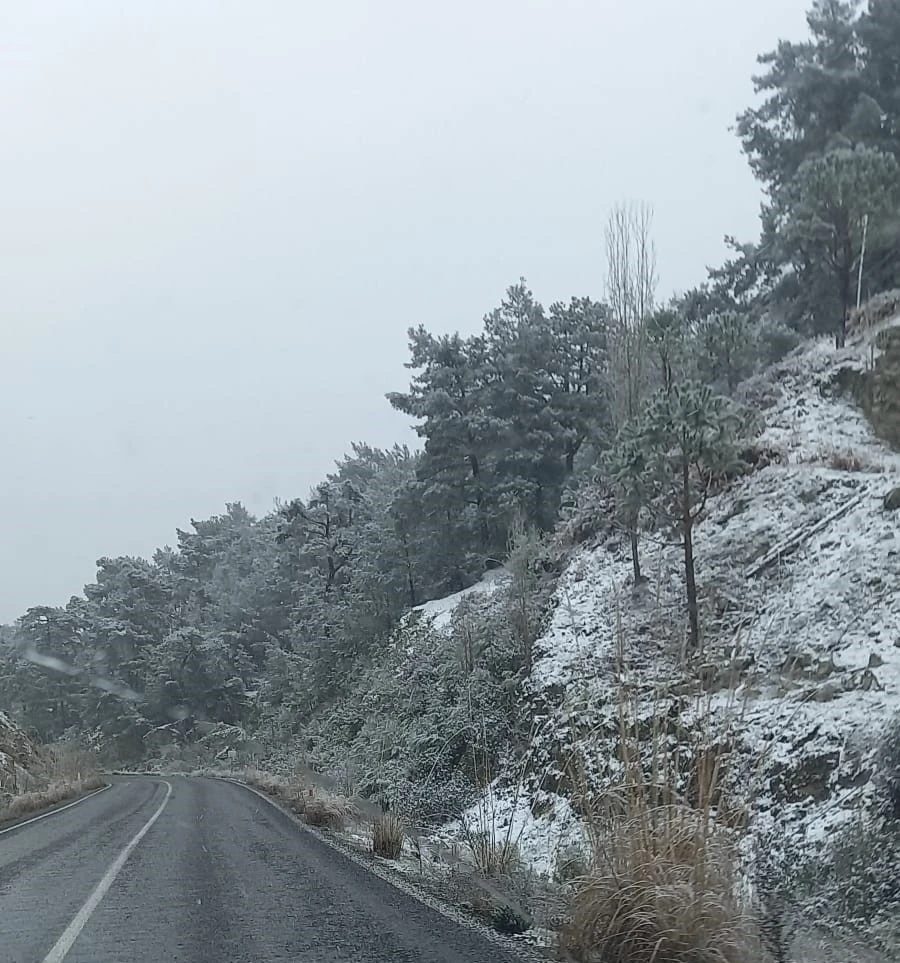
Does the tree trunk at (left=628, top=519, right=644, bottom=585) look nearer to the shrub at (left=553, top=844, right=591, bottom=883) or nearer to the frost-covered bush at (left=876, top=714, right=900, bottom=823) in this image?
the frost-covered bush at (left=876, top=714, right=900, bottom=823)

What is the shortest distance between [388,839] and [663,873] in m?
6.49

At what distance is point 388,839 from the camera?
11.3 m

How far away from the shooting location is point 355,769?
24.6 metres

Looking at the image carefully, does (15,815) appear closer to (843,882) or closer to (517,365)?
(843,882)

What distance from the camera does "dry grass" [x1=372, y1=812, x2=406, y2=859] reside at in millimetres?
11219

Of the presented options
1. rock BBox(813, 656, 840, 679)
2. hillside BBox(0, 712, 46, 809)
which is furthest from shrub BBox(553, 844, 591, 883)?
hillside BBox(0, 712, 46, 809)

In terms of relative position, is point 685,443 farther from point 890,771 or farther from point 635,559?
point 890,771

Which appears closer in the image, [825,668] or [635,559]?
[825,668]

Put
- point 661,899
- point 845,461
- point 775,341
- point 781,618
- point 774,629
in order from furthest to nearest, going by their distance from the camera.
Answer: point 775,341
point 845,461
point 781,618
point 774,629
point 661,899

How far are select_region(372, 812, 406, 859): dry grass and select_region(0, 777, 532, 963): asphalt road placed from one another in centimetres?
52

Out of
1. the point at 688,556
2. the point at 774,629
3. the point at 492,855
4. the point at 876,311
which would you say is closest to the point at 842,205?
the point at 876,311

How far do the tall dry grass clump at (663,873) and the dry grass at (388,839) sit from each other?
5568mm

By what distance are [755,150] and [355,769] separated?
25.4m


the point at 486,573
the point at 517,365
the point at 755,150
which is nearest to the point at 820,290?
the point at 755,150
